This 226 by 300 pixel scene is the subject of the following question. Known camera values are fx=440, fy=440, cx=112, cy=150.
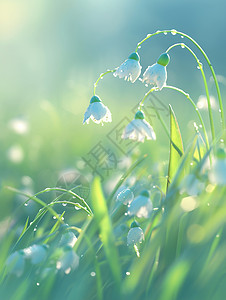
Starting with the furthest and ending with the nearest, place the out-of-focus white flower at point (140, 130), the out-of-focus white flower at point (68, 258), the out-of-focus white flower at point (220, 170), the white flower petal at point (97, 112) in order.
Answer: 1. the white flower petal at point (97, 112)
2. the out-of-focus white flower at point (140, 130)
3. the out-of-focus white flower at point (68, 258)
4. the out-of-focus white flower at point (220, 170)

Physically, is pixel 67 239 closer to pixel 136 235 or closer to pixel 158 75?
pixel 136 235

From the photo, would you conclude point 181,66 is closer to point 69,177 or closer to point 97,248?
point 69,177

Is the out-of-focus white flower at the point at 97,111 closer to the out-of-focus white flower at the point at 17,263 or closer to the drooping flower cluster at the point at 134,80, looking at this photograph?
the drooping flower cluster at the point at 134,80

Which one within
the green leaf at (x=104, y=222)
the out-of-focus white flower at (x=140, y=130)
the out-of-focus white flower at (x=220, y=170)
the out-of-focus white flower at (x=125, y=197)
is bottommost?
the green leaf at (x=104, y=222)

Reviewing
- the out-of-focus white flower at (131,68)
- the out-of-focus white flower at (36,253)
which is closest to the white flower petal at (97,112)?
the out-of-focus white flower at (131,68)

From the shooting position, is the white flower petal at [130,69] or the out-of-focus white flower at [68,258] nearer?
the out-of-focus white flower at [68,258]

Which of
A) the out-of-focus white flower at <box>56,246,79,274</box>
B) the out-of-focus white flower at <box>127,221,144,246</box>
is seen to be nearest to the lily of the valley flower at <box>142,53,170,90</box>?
the out-of-focus white flower at <box>127,221,144,246</box>
